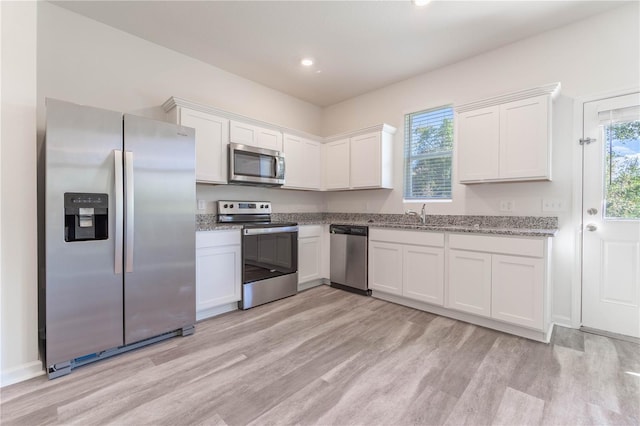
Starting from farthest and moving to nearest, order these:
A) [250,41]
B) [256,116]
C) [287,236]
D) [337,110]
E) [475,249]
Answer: [337,110] < [256,116] < [287,236] < [250,41] < [475,249]

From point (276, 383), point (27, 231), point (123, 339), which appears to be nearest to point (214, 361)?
point (276, 383)

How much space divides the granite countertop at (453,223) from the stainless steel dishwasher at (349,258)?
229mm

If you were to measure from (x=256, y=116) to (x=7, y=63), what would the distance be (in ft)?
8.03

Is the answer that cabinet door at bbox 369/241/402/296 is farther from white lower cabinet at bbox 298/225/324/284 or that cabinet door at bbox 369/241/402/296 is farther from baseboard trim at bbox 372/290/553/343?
white lower cabinet at bbox 298/225/324/284

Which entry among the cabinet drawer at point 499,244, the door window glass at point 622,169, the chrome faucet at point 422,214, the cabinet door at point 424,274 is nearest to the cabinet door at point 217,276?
the cabinet door at point 424,274

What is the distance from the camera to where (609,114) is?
8.27 feet

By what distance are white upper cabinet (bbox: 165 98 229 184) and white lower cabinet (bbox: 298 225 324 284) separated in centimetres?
126

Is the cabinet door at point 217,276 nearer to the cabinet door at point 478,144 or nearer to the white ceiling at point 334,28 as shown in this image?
the white ceiling at point 334,28

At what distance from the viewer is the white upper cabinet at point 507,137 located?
2.56m

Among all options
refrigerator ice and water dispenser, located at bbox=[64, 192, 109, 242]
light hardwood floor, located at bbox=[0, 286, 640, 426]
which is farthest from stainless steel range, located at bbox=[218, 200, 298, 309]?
refrigerator ice and water dispenser, located at bbox=[64, 192, 109, 242]

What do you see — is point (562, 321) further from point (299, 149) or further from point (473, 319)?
point (299, 149)

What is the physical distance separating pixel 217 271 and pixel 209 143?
4.44 ft

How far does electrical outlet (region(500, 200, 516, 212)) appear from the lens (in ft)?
9.78

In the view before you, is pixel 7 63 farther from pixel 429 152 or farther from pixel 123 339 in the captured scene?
pixel 429 152
